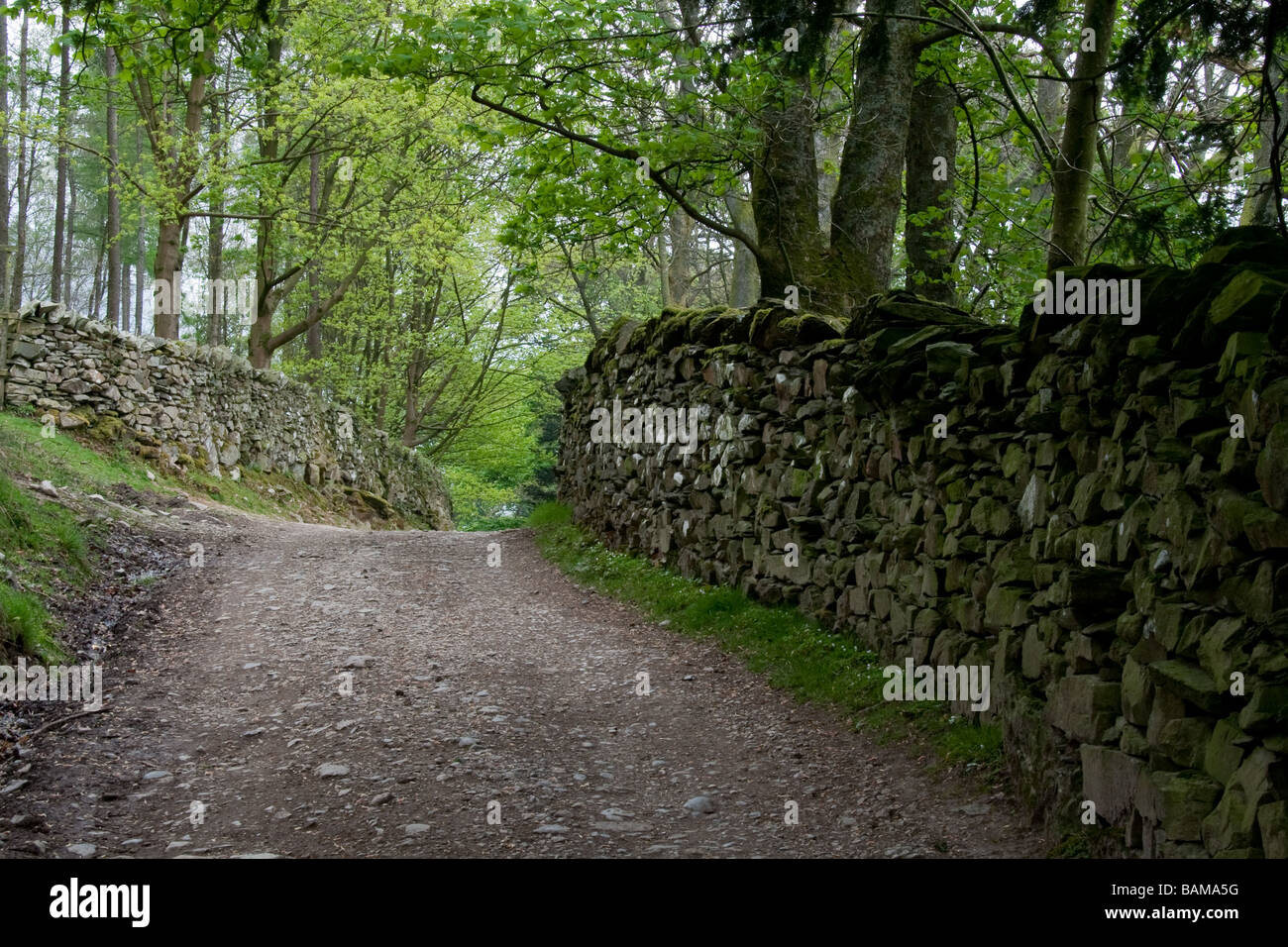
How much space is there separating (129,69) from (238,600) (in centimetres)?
431

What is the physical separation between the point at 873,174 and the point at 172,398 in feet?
36.6

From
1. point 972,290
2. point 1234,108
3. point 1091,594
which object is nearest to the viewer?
point 1091,594

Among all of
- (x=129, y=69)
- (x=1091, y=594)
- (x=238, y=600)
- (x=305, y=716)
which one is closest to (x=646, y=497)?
(x=238, y=600)

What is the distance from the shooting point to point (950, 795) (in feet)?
14.4

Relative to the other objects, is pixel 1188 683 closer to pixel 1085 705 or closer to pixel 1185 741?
pixel 1185 741

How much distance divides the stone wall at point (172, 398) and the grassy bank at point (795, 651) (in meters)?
7.48

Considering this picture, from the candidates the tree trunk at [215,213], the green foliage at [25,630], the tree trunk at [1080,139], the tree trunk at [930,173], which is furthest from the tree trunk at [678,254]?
the green foliage at [25,630]

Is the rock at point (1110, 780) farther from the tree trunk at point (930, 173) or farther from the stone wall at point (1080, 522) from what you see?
the tree trunk at point (930, 173)

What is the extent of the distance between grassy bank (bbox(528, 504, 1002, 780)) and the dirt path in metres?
0.18

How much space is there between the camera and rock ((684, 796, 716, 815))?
450 centimetres

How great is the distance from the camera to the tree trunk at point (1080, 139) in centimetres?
630

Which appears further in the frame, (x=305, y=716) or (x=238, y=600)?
(x=238, y=600)

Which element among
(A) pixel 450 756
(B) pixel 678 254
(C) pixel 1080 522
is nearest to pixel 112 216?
(B) pixel 678 254
